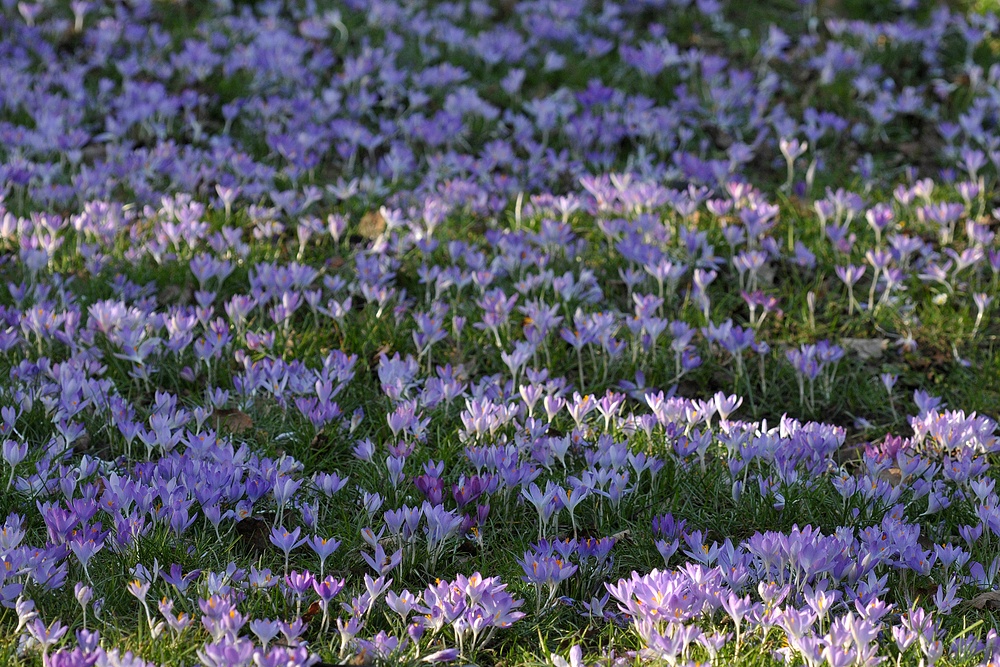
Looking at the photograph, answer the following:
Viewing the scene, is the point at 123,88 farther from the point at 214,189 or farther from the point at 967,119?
the point at 967,119

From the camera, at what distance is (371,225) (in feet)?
15.6

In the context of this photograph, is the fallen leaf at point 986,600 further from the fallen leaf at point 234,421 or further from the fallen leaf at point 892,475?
the fallen leaf at point 234,421

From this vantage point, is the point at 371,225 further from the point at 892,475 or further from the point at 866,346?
the point at 892,475

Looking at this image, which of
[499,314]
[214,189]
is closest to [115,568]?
[499,314]

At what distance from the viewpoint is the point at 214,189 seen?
16.8 ft

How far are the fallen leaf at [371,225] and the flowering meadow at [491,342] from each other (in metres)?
0.01

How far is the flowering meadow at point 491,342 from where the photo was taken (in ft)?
8.14

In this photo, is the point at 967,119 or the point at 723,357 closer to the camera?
the point at 723,357

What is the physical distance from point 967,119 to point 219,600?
480cm

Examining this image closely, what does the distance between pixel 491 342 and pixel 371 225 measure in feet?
3.46

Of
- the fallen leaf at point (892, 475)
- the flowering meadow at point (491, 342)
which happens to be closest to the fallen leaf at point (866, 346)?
the flowering meadow at point (491, 342)

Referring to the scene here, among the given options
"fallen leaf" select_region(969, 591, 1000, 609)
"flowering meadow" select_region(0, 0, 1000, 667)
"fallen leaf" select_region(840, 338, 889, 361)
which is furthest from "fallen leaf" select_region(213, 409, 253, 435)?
"fallen leaf" select_region(840, 338, 889, 361)

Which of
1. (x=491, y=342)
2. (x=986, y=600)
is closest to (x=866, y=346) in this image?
(x=491, y=342)

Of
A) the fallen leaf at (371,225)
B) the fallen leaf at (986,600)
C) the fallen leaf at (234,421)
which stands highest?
the fallen leaf at (986,600)
